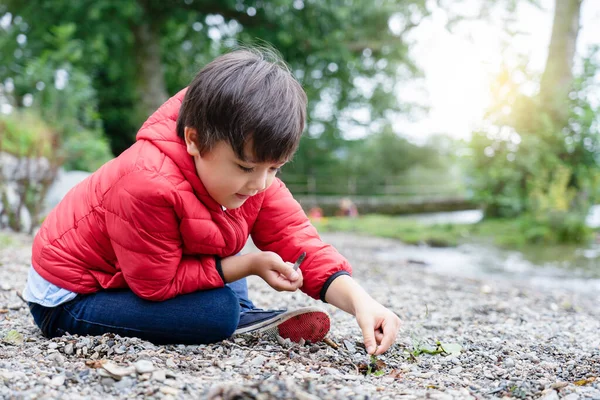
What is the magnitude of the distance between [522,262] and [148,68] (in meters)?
8.13

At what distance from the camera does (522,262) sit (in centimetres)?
721

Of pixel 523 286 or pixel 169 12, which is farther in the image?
pixel 169 12

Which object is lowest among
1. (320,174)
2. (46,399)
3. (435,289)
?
(320,174)

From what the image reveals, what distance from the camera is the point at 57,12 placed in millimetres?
10680

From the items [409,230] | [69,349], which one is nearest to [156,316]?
[69,349]

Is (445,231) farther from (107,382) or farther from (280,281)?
(107,382)

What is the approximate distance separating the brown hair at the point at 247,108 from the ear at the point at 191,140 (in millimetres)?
20

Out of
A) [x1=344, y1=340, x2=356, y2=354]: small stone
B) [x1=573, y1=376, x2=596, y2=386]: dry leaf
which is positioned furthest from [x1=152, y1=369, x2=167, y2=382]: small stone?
[x1=573, y1=376, x2=596, y2=386]: dry leaf

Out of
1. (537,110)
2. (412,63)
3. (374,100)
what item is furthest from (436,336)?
(374,100)

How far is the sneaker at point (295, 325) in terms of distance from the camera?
214 cm

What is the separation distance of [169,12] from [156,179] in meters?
10.4

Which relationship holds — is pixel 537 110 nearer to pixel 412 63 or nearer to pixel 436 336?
pixel 412 63

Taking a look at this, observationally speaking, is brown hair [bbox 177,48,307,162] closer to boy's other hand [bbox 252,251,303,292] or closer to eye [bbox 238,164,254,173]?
eye [bbox 238,164,254,173]

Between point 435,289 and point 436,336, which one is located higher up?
point 436,336
